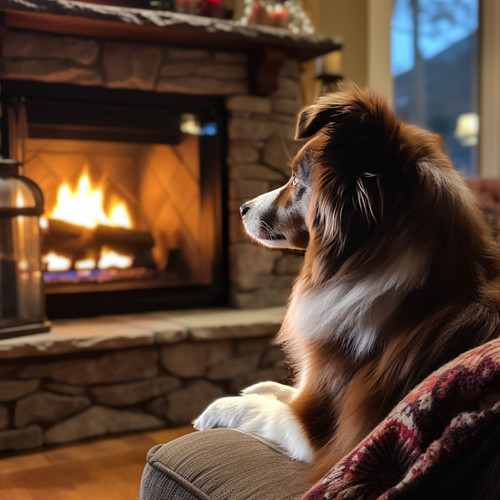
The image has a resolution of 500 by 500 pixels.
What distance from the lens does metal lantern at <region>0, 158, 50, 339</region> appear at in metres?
2.38

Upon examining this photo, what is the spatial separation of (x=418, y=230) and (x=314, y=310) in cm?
21

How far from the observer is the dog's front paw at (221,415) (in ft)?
3.92

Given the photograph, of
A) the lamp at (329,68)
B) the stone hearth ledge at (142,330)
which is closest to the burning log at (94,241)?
the stone hearth ledge at (142,330)

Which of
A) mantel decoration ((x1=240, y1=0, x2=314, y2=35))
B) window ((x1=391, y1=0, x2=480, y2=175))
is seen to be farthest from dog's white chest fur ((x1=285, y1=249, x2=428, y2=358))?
window ((x1=391, y1=0, x2=480, y2=175))

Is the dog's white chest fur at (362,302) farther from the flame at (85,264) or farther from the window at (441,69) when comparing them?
the window at (441,69)

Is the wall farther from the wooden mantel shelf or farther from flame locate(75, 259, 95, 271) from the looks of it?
flame locate(75, 259, 95, 271)

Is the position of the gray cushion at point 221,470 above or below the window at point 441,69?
below

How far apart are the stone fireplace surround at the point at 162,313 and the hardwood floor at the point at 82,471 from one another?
0.34ft

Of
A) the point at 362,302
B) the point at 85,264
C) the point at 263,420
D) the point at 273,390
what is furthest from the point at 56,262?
the point at 362,302

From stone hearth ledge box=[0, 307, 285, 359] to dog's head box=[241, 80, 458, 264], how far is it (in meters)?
1.48

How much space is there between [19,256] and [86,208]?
0.49 metres

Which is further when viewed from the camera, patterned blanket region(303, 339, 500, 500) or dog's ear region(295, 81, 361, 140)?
dog's ear region(295, 81, 361, 140)

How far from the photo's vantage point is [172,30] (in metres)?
2.60

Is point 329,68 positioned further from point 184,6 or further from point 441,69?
point 441,69
